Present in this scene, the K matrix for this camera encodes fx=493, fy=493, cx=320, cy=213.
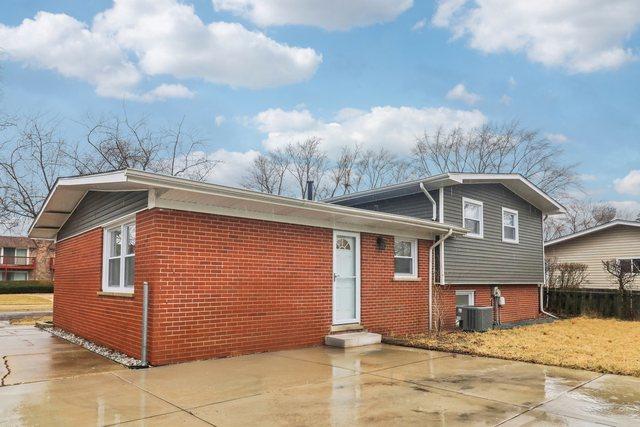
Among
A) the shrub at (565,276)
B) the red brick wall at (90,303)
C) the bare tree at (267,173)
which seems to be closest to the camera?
the red brick wall at (90,303)

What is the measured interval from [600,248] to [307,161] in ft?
71.0

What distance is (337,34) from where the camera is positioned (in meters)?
18.4

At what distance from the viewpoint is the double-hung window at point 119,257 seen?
8.80 meters

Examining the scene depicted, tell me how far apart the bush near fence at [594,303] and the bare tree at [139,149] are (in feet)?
67.8

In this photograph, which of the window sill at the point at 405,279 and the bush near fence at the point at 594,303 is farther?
the bush near fence at the point at 594,303

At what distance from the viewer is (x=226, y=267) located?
8234 mm

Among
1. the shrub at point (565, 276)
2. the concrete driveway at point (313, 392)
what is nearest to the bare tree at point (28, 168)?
the concrete driveway at point (313, 392)

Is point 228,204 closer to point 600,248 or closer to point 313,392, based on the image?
point 313,392

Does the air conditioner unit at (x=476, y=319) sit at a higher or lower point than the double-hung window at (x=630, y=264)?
lower

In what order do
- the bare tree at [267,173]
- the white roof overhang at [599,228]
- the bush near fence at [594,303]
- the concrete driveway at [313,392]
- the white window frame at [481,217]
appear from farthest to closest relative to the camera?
the bare tree at [267,173]
the white roof overhang at [599,228]
the bush near fence at [594,303]
the white window frame at [481,217]
the concrete driveway at [313,392]

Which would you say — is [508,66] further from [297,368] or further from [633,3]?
[297,368]

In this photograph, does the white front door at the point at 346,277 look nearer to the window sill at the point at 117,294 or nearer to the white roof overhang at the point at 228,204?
the white roof overhang at the point at 228,204

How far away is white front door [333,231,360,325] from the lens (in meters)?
10.1

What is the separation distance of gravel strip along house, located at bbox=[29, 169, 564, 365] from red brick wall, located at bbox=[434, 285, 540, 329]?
99 centimetres
